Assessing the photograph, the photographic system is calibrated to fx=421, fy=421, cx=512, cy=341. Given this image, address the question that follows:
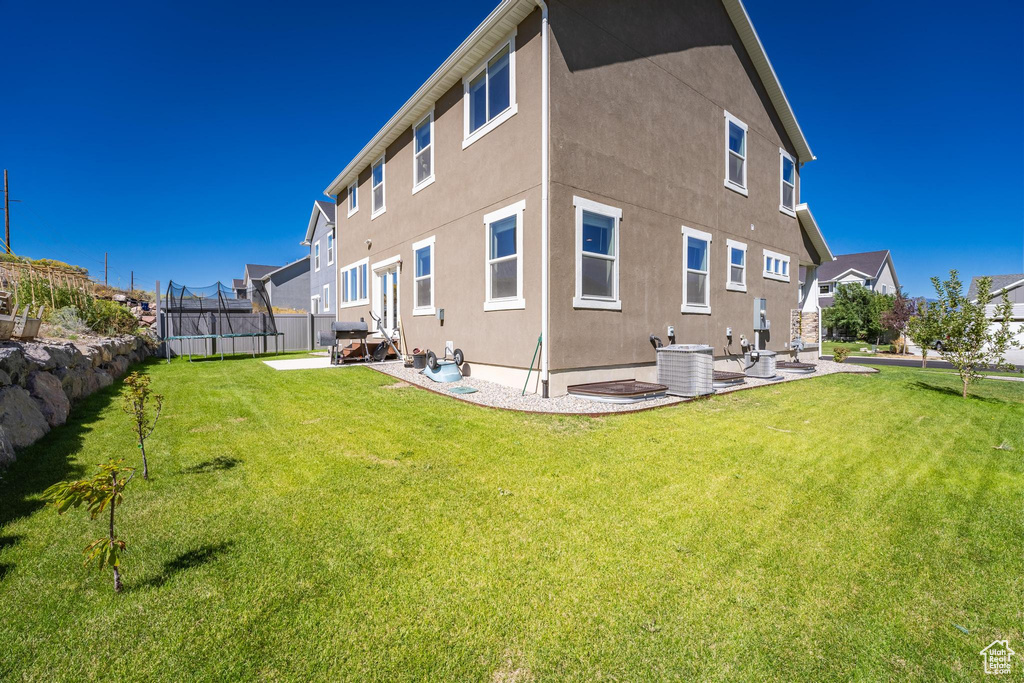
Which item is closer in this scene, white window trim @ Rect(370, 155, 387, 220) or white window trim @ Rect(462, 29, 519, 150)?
white window trim @ Rect(462, 29, 519, 150)

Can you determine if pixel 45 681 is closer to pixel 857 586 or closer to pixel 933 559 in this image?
pixel 857 586

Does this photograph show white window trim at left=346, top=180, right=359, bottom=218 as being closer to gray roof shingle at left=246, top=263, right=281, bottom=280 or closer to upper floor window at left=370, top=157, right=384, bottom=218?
upper floor window at left=370, top=157, right=384, bottom=218

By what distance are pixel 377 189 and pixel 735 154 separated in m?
10.6

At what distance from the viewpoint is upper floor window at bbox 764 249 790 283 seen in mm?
12641

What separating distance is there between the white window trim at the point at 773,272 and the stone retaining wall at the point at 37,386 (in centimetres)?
1495

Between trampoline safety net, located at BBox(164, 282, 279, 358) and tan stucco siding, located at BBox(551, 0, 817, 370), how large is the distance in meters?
13.3

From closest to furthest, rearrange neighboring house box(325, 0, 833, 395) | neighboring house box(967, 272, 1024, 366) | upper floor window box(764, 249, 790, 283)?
neighboring house box(325, 0, 833, 395) → upper floor window box(764, 249, 790, 283) → neighboring house box(967, 272, 1024, 366)

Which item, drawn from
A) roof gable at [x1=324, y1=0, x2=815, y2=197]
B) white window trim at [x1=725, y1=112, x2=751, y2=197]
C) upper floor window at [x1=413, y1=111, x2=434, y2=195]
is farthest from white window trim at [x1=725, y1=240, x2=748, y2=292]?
upper floor window at [x1=413, y1=111, x2=434, y2=195]

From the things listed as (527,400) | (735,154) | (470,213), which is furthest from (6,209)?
(735,154)

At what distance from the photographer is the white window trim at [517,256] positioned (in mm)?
7691

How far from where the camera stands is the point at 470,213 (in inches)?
356

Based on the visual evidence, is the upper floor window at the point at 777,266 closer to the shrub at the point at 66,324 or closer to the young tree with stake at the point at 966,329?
the young tree with stake at the point at 966,329

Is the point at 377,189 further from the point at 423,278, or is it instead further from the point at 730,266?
the point at 730,266

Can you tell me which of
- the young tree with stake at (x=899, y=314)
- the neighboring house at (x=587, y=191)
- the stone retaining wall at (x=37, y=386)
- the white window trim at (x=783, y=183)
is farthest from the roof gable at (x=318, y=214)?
the young tree with stake at (x=899, y=314)
